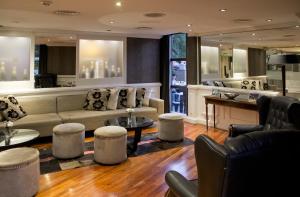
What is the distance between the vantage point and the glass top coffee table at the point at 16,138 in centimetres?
327

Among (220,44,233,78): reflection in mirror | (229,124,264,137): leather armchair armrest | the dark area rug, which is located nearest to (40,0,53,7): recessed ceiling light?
the dark area rug

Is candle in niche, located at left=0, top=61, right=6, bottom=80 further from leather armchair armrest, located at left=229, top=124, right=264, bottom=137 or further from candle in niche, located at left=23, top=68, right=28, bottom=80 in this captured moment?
leather armchair armrest, located at left=229, top=124, right=264, bottom=137

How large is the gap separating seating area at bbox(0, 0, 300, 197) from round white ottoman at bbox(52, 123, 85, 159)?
0.02m

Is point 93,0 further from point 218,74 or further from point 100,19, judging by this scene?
point 218,74

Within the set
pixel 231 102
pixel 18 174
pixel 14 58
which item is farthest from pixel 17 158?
pixel 231 102

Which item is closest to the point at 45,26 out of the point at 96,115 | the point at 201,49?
the point at 96,115

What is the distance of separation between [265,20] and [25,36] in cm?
464

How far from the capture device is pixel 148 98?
20.0ft

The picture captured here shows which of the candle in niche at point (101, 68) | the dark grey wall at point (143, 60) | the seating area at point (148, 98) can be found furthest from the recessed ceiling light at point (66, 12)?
the dark grey wall at point (143, 60)

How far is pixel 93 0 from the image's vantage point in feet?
9.82

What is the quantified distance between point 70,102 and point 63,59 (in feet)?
3.62

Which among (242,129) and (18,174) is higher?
(242,129)

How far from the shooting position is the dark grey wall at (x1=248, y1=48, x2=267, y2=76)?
17.2 ft

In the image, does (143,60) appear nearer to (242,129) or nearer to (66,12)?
(66,12)
